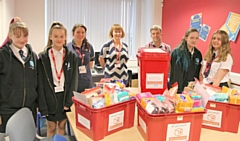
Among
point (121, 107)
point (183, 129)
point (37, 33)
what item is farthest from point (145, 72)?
point (37, 33)

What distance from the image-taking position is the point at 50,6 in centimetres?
464

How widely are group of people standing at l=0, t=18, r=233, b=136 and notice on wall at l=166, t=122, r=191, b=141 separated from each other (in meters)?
1.24

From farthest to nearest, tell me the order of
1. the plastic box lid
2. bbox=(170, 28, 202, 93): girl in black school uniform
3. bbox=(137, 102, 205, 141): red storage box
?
bbox=(170, 28, 202, 93): girl in black school uniform
the plastic box lid
bbox=(137, 102, 205, 141): red storage box

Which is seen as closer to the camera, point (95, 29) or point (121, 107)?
point (121, 107)

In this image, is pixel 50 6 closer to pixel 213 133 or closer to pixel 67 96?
pixel 67 96

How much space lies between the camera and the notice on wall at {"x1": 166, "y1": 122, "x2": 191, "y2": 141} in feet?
4.50

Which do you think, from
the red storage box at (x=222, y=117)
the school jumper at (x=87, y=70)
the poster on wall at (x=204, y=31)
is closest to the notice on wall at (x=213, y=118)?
the red storage box at (x=222, y=117)

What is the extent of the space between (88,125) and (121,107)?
9.2 inches

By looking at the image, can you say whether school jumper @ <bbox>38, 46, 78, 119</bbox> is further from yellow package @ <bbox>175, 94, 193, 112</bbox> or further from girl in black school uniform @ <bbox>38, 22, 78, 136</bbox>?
yellow package @ <bbox>175, 94, 193, 112</bbox>

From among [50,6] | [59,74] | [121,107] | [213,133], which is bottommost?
[213,133]

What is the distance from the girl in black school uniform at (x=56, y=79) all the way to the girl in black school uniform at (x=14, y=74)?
5.5 inches

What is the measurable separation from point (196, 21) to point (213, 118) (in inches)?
109

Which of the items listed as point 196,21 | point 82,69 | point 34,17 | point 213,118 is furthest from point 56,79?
point 196,21

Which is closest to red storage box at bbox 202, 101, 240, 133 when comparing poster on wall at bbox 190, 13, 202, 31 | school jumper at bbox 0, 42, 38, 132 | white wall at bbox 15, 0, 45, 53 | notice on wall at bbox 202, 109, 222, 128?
notice on wall at bbox 202, 109, 222, 128
